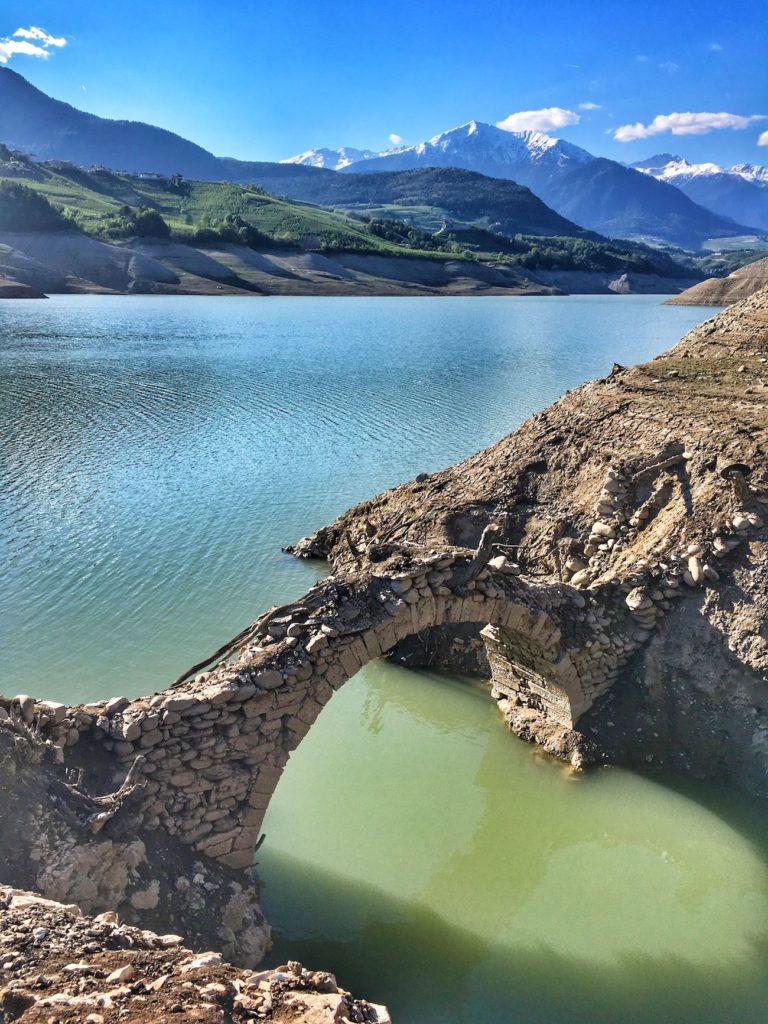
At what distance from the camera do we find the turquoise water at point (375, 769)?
33.6 ft

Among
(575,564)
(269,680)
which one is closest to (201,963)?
(269,680)

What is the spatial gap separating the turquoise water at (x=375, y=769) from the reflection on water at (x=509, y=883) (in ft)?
0.11

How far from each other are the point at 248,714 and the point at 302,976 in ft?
11.5

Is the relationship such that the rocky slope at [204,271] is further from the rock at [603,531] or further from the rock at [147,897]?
the rock at [147,897]

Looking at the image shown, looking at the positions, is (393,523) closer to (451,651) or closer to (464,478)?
(464,478)

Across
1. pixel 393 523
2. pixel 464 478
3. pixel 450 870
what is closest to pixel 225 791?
pixel 450 870

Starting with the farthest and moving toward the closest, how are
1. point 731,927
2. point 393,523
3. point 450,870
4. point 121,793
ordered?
point 393,523
point 450,870
point 731,927
point 121,793

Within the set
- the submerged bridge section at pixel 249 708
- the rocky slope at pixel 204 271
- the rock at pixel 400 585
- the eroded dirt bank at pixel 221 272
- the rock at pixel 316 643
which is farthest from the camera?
the eroded dirt bank at pixel 221 272

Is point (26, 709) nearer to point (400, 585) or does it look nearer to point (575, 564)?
point (400, 585)

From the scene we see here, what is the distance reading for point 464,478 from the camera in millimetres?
20266

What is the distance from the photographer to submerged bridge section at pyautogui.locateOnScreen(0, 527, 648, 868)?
9273 millimetres

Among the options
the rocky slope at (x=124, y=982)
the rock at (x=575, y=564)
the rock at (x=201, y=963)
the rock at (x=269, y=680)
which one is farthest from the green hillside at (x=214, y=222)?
the rock at (x=201, y=963)

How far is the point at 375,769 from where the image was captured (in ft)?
46.8

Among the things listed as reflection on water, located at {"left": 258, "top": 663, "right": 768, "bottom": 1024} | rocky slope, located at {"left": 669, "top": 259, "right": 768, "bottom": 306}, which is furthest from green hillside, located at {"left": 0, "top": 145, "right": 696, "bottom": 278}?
reflection on water, located at {"left": 258, "top": 663, "right": 768, "bottom": 1024}
